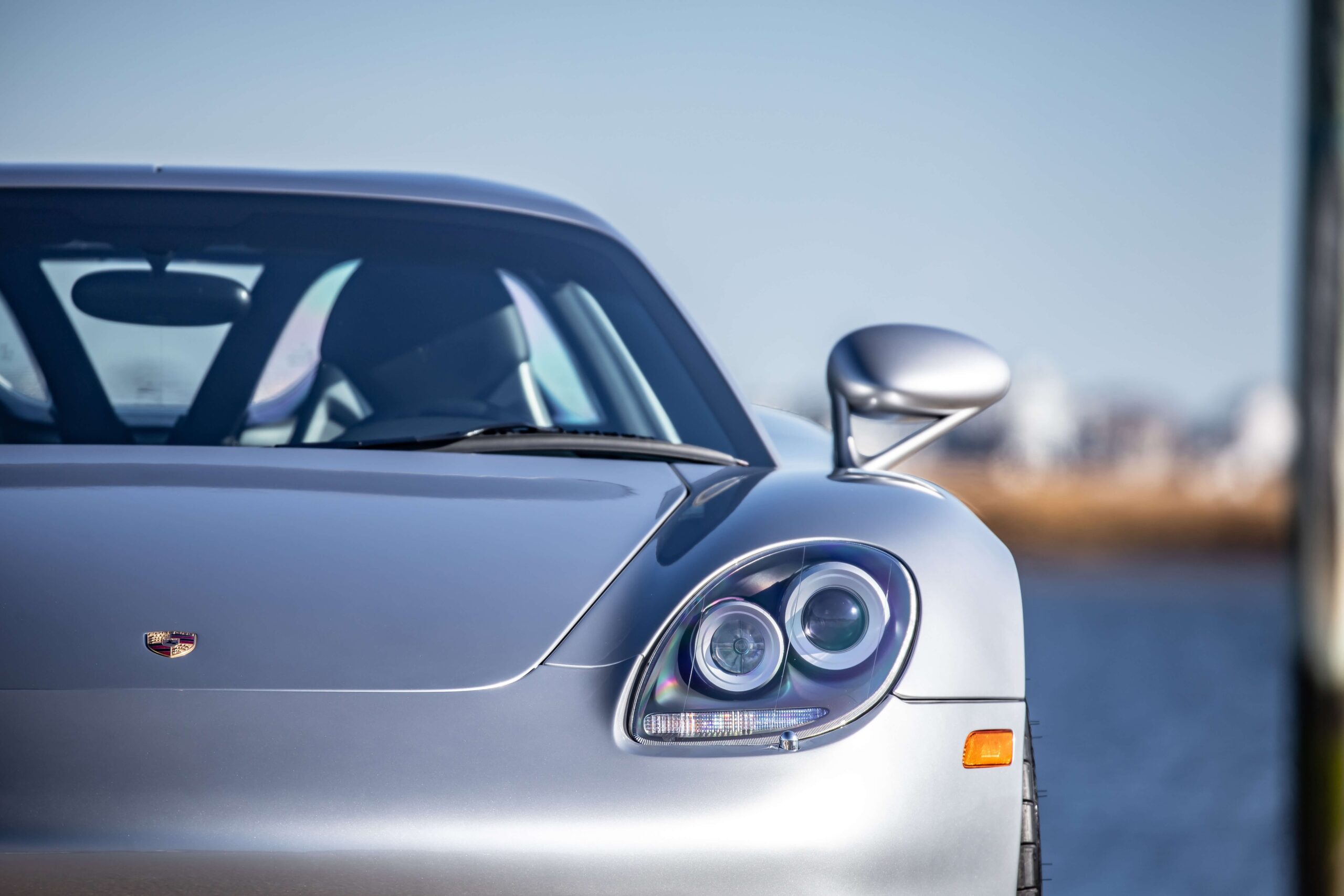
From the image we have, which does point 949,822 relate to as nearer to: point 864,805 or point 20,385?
point 864,805

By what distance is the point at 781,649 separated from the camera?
149cm

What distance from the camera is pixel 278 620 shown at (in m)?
1.44

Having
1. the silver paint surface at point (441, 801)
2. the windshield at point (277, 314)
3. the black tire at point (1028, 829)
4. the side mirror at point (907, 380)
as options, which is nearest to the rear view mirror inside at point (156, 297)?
the windshield at point (277, 314)

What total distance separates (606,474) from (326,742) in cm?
64

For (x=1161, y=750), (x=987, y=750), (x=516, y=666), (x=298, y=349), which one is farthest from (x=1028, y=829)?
(x=1161, y=750)

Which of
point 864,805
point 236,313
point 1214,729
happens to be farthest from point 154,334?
point 1214,729

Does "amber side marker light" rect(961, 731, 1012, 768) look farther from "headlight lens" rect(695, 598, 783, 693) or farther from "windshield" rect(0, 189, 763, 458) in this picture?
"windshield" rect(0, 189, 763, 458)

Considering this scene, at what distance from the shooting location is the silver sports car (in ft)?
4.28

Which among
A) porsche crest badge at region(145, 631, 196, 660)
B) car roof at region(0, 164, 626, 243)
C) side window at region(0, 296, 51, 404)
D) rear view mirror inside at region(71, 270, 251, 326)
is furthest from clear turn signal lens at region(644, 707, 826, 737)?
side window at region(0, 296, 51, 404)

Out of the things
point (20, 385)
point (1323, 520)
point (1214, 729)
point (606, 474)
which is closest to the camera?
point (606, 474)

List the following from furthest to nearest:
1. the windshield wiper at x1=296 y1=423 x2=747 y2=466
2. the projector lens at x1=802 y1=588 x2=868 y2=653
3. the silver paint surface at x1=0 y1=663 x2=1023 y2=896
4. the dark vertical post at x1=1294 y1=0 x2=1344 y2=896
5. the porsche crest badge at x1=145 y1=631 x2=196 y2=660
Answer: the dark vertical post at x1=1294 y1=0 x2=1344 y2=896
the windshield wiper at x1=296 y1=423 x2=747 y2=466
the projector lens at x1=802 y1=588 x2=868 y2=653
the porsche crest badge at x1=145 y1=631 x2=196 y2=660
the silver paint surface at x1=0 y1=663 x2=1023 y2=896

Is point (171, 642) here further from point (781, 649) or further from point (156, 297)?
point (156, 297)

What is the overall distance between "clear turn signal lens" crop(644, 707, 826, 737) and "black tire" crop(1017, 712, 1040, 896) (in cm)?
29

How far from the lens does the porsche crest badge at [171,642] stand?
139 centimetres
